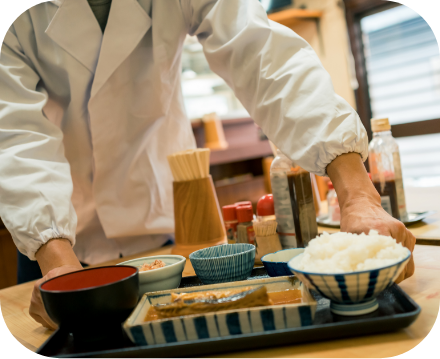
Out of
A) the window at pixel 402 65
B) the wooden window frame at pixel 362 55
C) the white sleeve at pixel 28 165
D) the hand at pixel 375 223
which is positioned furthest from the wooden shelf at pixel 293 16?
the hand at pixel 375 223

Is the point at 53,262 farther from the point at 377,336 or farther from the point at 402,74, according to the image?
the point at 402,74

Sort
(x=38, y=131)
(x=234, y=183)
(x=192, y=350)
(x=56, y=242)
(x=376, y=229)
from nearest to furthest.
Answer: (x=192, y=350)
(x=376, y=229)
(x=56, y=242)
(x=38, y=131)
(x=234, y=183)

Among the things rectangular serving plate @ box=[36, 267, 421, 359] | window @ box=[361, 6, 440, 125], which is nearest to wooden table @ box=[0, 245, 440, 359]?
rectangular serving plate @ box=[36, 267, 421, 359]

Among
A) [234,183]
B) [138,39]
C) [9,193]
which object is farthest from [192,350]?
[234,183]

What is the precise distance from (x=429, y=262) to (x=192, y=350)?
583 mm

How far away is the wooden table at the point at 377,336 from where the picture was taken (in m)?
0.55

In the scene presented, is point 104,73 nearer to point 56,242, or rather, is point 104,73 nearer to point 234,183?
point 56,242

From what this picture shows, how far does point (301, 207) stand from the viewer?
1032 millimetres

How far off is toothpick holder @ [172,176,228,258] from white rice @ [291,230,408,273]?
0.60 m

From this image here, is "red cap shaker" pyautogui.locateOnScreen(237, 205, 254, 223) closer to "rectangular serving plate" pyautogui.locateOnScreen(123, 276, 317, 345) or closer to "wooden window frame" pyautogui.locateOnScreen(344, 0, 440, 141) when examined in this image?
"rectangular serving plate" pyautogui.locateOnScreen(123, 276, 317, 345)

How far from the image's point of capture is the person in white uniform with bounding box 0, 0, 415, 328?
2.94ft

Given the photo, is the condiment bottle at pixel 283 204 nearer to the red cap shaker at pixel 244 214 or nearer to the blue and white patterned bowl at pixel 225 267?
the red cap shaker at pixel 244 214

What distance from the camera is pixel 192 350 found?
1.91 feet

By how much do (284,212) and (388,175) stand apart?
374 mm
